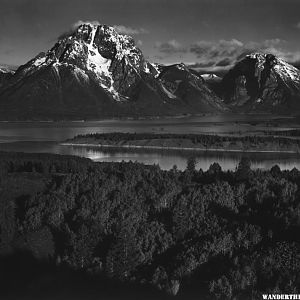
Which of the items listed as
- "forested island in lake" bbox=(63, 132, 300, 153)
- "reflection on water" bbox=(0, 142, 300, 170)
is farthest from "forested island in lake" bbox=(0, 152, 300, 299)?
"forested island in lake" bbox=(63, 132, 300, 153)

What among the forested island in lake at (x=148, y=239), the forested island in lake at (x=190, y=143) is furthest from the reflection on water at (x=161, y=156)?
the forested island in lake at (x=148, y=239)

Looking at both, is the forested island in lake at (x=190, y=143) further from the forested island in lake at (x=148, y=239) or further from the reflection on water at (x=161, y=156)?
the forested island in lake at (x=148, y=239)

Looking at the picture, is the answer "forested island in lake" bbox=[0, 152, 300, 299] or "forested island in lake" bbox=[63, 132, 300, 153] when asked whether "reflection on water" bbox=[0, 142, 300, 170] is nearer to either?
"forested island in lake" bbox=[63, 132, 300, 153]

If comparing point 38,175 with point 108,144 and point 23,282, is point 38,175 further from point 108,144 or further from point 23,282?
point 108,144

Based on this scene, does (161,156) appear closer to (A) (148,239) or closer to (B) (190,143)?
(B) (190,143)

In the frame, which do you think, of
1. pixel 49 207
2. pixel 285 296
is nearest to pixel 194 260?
pixel 285 296

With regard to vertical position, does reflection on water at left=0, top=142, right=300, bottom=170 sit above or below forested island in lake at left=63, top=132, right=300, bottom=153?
below

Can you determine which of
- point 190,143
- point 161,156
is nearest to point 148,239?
point 161,156
